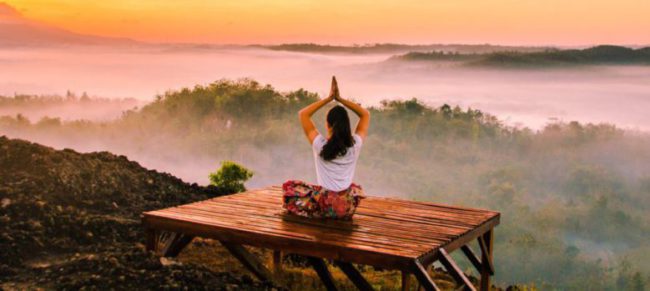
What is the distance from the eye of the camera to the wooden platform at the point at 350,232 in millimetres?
5863

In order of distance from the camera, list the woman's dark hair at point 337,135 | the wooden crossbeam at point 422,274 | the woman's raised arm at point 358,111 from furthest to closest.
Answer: the woman's raised arm at point 358,111
the woman's dark hair at point 337,135
the wooden crossbeam at point 422,274

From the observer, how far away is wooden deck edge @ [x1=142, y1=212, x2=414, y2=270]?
570cm

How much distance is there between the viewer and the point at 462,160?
67.5ft

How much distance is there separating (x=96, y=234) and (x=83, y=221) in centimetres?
22

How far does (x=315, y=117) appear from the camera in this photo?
21.2 metres

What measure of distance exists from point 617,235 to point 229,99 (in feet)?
33.3

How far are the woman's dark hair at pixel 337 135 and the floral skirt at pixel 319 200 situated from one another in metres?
0.34

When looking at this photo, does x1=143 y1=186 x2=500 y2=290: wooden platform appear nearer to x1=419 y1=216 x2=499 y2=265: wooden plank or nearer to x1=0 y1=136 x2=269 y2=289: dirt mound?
x1=419 y1=216 x2=499 y2=265: wooden plank

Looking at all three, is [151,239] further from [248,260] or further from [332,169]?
[332,169]

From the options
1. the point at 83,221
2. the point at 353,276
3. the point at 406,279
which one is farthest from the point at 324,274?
the point at 83,221

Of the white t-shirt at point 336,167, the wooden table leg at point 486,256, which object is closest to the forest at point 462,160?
the wooden table leg at point 486,256

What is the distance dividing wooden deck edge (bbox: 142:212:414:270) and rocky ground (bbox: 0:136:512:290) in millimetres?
296

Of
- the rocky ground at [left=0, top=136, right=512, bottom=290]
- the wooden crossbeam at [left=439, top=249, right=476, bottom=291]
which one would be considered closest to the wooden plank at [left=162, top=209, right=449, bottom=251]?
the wooden crossbeam at [left=439, top=249, right=476, bottom=291]

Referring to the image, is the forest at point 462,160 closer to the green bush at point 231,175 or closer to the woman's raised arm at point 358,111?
the green bush at point 231,175
